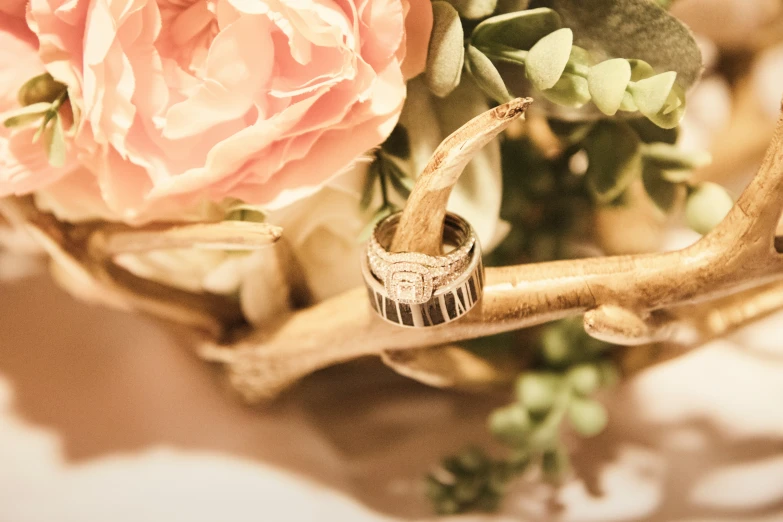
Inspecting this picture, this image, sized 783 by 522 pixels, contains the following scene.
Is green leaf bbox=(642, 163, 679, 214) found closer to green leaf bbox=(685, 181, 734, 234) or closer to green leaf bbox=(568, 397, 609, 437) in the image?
green leaf bbox=(685, 181, 734, 234)

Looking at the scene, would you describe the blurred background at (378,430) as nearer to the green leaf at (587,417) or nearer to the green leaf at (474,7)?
the green leaf at (587,417)

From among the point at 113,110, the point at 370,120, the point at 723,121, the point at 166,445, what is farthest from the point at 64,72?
the point at 723,121

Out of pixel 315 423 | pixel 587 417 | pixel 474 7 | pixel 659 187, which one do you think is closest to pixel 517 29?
pixel 474 7

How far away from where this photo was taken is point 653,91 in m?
0.29

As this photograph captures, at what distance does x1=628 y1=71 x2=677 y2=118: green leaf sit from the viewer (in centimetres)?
29

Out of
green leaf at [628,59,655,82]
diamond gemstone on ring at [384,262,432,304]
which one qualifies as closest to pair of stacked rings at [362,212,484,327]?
diamond gemstone on ring at [384,262,432,304]

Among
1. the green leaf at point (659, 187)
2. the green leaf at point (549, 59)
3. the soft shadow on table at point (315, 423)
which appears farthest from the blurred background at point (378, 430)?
the green leaf at point (549, 59)

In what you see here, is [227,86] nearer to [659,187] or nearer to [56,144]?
[56,144]

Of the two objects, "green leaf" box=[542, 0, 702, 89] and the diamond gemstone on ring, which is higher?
"green leaf" box=[542, 0, 702, 89]

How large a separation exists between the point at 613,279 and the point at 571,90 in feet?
0.31

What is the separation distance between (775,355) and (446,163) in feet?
1.14

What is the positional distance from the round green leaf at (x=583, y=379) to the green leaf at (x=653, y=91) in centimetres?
18

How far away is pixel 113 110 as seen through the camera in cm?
30

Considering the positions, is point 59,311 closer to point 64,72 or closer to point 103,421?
point 103,421
